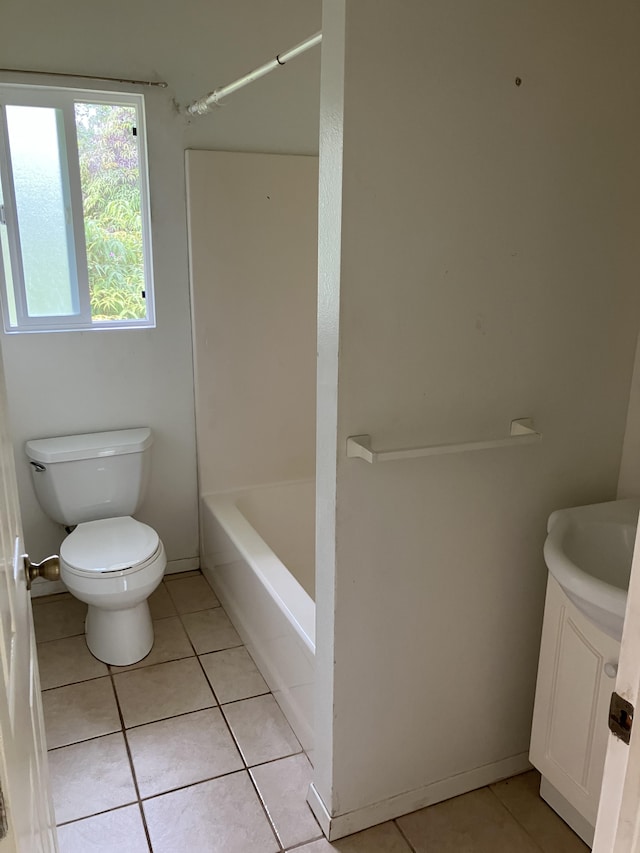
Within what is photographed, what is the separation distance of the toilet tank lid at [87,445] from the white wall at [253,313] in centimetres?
31

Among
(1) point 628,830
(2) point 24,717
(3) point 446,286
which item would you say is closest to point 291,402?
(3) point 446,286

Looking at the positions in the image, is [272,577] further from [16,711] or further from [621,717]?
[621,717]

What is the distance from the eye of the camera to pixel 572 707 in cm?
172

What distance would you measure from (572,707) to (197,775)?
3.46 ft

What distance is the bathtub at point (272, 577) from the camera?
6.95 ft

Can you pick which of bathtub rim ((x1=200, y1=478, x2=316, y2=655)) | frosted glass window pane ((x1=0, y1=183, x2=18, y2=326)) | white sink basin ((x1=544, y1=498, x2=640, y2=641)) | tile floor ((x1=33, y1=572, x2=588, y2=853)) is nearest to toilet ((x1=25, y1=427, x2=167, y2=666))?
tile floor ((x1=33, y1=572, x2=588, y2=853))

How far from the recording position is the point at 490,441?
1.65 metres

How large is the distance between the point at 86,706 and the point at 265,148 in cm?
213

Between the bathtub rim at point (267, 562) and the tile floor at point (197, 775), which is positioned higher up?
the bathtub rim at point (267, 562)

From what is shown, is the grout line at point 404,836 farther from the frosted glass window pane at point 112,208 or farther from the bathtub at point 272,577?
the frosted glass window pane at point 112,208

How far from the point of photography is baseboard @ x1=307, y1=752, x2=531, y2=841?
1.82 metres

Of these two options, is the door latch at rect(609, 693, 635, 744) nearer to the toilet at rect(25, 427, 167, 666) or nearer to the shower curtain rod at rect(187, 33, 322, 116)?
the shower curtain rod at rect(187, 33, 322, 116)

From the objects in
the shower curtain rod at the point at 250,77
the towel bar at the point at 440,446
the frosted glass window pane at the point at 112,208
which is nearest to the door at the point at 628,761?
the towel bar at the point at 440,446

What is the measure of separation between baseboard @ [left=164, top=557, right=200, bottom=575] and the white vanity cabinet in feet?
5.67
